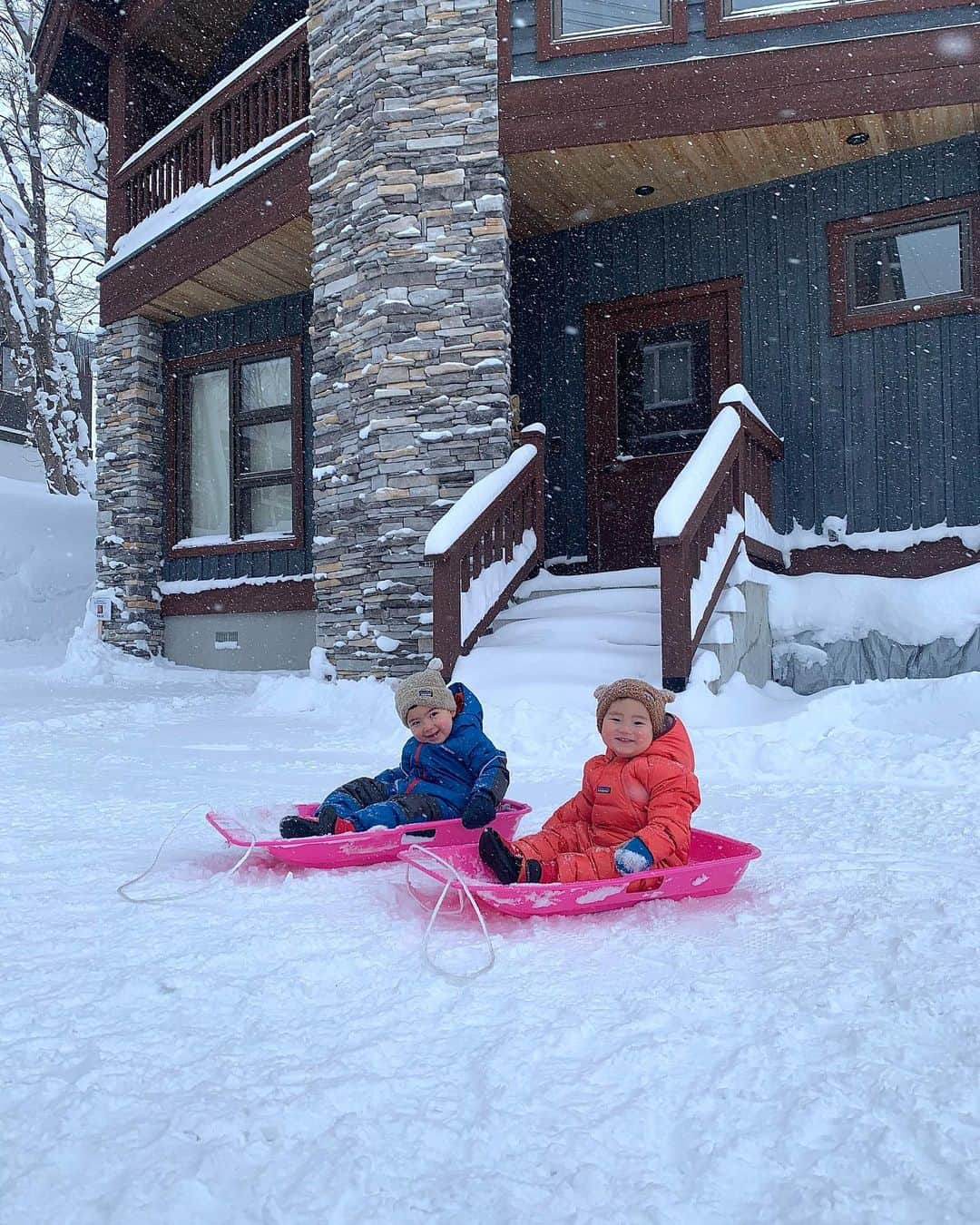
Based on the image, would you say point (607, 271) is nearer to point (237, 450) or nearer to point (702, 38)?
point (702, 38)

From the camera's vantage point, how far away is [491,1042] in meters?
2.05

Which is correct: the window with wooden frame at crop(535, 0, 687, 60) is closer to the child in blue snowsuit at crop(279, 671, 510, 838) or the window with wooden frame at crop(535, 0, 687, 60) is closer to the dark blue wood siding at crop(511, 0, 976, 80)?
the dark blue wood siding at crop(511, 0, 976, 80)

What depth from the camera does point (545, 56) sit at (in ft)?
26.0

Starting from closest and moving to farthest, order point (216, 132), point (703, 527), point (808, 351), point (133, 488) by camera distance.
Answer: point (703, 527) → point (808, 351) → point (216, 132) → point (133, 488)

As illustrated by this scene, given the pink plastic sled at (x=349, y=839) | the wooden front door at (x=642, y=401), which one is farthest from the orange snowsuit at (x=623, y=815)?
the wooden front door at (x=642, y=401)

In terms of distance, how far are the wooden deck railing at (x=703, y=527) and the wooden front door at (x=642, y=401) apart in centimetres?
132

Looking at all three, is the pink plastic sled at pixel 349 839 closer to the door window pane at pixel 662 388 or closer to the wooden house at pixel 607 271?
the wooden house at pixel 607 271

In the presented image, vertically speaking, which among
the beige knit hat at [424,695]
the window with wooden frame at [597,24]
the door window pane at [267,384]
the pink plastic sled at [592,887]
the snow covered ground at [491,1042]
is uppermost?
the window with wooden frame at [597,24]

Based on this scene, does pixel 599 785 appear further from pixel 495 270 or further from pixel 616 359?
pixel 616 359

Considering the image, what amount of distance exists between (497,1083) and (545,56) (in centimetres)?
812

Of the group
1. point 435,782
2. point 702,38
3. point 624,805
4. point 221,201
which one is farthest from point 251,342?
point 624,805

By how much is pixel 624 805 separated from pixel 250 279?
9.05m

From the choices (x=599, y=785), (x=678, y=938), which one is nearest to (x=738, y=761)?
(x=599, y=785)

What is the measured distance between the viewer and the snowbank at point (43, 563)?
14.5m
